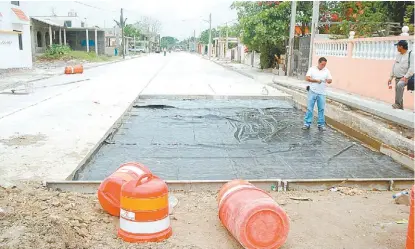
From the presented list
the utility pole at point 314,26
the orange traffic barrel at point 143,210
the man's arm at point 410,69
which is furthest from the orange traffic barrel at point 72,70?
the orange traffic barrel at point 143,210

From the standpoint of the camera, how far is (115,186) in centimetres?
426

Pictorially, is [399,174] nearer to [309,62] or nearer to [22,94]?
[22,94]

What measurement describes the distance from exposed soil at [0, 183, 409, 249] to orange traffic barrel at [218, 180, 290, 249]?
289 millimetres

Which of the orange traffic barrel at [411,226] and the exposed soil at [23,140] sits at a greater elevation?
the orange traffic barrel at [411,226]

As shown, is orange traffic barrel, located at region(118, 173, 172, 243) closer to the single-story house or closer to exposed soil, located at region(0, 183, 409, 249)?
exposed soil, located at region(0, 183, 409, 249)

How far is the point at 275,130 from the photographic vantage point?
9.34m

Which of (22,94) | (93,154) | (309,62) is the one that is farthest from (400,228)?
(309,62)

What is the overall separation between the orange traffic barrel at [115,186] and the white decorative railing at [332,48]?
1299cm

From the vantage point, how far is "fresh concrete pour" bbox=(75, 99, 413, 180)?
20.8 feet

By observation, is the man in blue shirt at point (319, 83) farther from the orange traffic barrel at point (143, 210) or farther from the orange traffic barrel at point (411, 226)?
the orange traffic barrel at point (143, 210)

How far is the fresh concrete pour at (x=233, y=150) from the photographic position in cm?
634

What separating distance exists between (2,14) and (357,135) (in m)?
23.6

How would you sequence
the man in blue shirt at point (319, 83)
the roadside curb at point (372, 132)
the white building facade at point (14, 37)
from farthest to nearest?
the white building facade at point (14, 37) < the man in blue shirt at point (319, 83) < the roadside curb at point (372, 132)

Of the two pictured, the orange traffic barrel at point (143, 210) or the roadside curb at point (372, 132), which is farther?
the roadside curb at point (372, 132)
